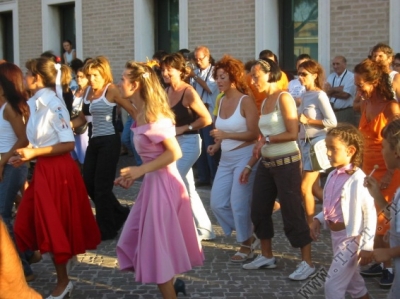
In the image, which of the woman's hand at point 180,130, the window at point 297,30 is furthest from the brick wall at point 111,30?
the woman's hand at point 180,130

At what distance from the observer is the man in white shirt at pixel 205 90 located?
A: 34.5ft

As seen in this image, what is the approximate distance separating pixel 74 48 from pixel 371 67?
1236 cm

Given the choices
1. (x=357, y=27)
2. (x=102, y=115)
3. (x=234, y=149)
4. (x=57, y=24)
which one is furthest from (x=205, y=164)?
(x=57, y=24)

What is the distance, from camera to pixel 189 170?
742 centimetres

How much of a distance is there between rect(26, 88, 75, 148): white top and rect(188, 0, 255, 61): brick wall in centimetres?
734

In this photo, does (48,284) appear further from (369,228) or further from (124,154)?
(124,154)

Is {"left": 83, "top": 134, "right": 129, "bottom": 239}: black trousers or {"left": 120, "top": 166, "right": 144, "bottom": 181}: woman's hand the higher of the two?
{"left": 120, "top": 166, "right": 144, "bottom": 181}: woman's hand

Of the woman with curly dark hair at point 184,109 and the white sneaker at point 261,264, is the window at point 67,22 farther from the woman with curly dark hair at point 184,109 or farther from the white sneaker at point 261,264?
the white sneaker at point 261,264

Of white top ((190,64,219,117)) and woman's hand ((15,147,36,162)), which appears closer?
woman's hand ((15,147,36,162))

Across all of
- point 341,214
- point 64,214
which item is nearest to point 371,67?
point 341,214

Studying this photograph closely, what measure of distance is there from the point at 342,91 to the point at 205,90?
2.00m

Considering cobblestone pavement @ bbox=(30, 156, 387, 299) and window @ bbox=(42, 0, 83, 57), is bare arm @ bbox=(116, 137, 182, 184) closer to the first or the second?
cobblestone pavement @ bbox=(30, 156, 387, 299)

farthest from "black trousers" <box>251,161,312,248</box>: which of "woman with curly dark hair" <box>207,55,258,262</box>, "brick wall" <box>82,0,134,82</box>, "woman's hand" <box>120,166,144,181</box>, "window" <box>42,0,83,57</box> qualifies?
"window" <box>42,0,83,57</box>

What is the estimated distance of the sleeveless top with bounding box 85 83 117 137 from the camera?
766 centimetres
